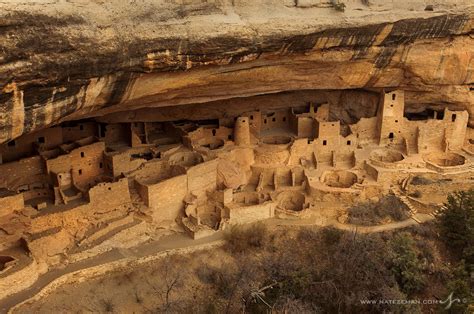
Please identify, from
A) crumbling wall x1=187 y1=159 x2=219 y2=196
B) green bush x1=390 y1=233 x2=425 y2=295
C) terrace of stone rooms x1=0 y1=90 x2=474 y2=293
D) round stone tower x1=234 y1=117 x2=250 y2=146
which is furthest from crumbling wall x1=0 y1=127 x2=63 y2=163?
green bush x1=390 y1=233 x2=425 y2=295

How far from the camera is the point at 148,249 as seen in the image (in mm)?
12305

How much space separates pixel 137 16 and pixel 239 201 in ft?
21.1

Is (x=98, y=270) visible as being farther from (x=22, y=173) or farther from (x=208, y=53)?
(x=208, y=53)

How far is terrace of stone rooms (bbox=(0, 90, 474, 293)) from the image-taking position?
11820mm

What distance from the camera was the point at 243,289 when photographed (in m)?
11.2

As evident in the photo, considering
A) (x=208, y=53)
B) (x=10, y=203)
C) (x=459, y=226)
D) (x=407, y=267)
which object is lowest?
(x=407, y=267)

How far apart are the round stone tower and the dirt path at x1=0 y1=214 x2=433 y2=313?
2593 millimetres

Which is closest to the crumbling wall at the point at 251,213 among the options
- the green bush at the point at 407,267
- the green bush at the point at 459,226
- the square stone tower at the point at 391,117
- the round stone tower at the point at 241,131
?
the round stone tower at the point at 241,131

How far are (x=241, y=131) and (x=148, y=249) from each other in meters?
4.57

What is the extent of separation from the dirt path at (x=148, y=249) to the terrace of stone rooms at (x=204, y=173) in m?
0.17

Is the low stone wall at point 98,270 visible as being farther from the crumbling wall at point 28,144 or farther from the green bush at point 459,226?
the green bush at point 459,226

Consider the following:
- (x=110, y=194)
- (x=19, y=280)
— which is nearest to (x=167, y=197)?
(x=110, y=194)

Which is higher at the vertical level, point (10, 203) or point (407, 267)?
point (10, 203)

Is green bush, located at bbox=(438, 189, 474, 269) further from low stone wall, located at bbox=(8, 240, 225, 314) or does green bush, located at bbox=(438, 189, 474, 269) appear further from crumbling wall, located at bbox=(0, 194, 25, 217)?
crumbling wall, located at bbox=(0, 194, 25, 217)
